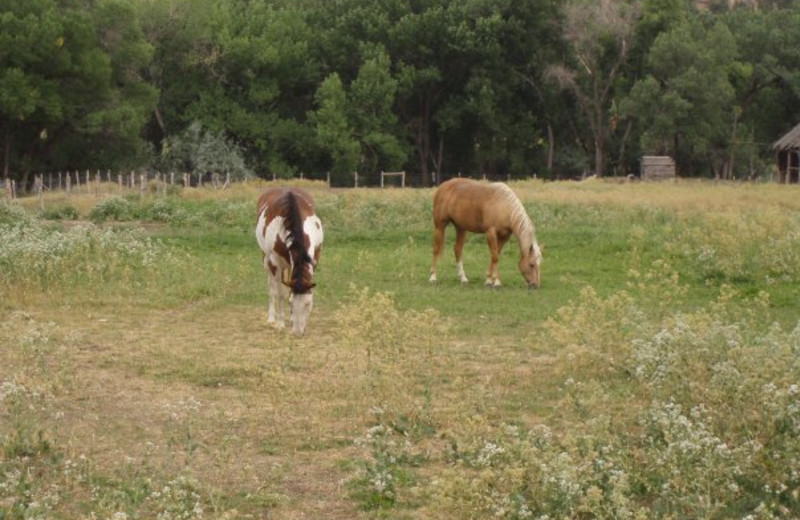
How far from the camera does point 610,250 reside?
22.7 meters

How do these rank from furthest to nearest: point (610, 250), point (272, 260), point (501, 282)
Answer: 1. point (610, 250)
2. point (501, 282)
3. point (272, 260)

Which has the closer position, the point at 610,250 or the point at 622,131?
the point at 610,250

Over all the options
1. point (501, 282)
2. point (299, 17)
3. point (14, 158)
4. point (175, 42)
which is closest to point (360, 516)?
point (501, 282)

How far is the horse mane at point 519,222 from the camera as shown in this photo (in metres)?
18.0

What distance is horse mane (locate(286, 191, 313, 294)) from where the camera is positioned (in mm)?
13500

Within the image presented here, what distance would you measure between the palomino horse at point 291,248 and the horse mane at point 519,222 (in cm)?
406

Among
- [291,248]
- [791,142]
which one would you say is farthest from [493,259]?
[791,142]

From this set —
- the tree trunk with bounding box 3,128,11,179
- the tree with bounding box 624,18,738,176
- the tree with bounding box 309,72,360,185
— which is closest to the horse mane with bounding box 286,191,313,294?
the tree trunk with bounding box 3,128,11,179

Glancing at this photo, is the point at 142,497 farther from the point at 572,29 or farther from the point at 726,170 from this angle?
the point at 726,170

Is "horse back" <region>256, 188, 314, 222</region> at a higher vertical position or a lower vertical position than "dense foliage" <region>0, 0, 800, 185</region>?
lower

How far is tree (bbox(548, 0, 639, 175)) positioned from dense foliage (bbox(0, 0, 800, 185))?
110 millimetres

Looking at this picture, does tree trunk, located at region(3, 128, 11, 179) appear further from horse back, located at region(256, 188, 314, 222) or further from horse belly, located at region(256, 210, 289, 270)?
horse belly, located at region(256, 210, 289, 270)

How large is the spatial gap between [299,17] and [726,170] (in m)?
24.6

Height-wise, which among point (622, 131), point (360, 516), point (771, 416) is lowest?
point (360, 516)
